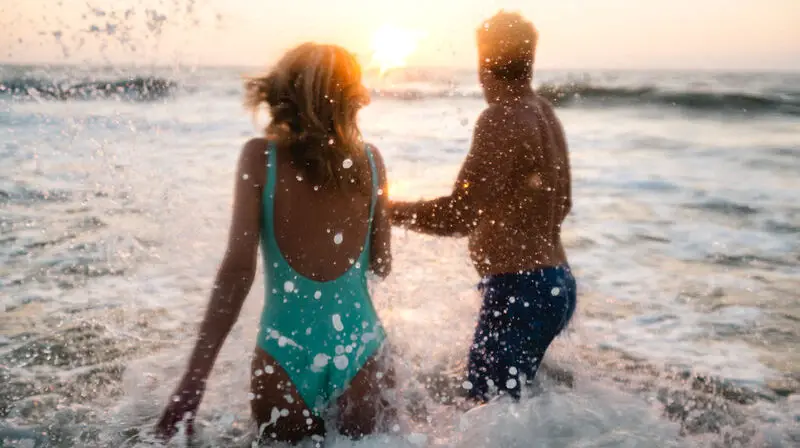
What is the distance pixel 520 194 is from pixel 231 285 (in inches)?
52.6

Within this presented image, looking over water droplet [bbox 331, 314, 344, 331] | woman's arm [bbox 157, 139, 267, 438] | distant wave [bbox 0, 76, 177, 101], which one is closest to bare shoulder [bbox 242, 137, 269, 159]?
woman's arm [bbox 157, 139, 267, 438]

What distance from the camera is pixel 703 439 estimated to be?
3.05 metres

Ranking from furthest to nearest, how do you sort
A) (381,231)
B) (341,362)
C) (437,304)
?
1. (437,304)
2. (381,231)
3. (341,362)

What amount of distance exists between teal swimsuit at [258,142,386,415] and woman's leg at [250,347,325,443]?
0.08 ft

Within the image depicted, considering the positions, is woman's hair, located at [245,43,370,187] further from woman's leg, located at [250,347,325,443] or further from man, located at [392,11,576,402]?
man, located at [392,11,576,402]

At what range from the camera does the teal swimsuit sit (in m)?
2.27

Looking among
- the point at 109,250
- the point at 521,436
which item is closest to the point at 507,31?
the point at 521,436

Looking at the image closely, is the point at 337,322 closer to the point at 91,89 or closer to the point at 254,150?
the point at 254,150

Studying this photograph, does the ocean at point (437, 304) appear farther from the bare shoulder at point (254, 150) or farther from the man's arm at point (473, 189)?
the bare shoulder at point (254, 150)

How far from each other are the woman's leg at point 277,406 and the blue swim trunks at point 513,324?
88 centimetres

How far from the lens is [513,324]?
116 inches

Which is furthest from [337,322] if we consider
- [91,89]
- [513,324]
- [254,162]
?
[91,89]

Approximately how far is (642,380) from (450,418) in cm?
142

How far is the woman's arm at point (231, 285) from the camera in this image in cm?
213
